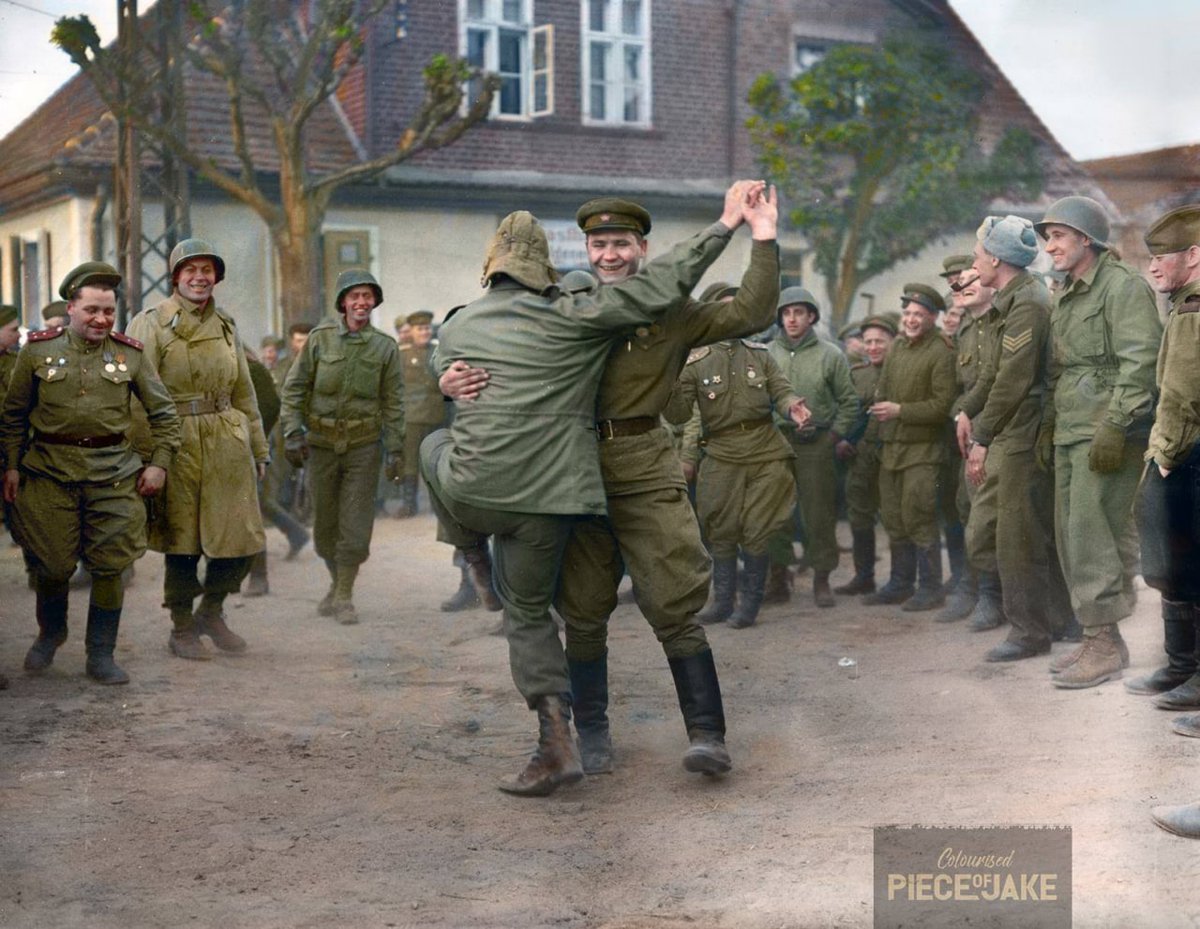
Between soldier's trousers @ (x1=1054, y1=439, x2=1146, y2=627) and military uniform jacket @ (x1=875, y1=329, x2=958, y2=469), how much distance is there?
7.95ft

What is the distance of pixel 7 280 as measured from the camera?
20453mm

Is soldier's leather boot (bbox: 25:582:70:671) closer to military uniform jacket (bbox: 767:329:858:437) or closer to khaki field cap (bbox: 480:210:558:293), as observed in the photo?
khaki field cap (bbox: 480:210:558:293)

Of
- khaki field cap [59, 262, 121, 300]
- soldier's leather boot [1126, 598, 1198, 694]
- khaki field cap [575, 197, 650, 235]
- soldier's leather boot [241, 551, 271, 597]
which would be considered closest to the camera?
khaki field cap [575, 197, 650, 235]

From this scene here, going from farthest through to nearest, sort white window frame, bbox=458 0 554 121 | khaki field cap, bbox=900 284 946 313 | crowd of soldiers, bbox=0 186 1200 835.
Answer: white window frame, bbox=458 0 554 121 < khaki field cap, bbox=900 284 946 313 < crowd of soldiers, bbox=0 186 1200 835

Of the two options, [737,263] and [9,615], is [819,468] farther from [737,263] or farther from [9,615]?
[737,263]

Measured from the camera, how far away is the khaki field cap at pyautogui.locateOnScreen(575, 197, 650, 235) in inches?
234

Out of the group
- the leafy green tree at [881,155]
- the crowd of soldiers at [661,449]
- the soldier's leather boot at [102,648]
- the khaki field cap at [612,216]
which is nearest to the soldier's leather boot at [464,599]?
the crowd of soldiers at [661,449]

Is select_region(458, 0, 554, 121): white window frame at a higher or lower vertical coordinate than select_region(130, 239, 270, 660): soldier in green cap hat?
higher

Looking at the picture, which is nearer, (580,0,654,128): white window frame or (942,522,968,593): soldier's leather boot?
(942,522,968,593): soldier's leather boot

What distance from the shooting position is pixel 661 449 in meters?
5.96

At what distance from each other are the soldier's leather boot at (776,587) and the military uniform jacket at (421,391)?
5157 mm

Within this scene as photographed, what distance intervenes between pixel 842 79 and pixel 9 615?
13.7m

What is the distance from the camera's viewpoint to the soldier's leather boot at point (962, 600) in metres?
9.34

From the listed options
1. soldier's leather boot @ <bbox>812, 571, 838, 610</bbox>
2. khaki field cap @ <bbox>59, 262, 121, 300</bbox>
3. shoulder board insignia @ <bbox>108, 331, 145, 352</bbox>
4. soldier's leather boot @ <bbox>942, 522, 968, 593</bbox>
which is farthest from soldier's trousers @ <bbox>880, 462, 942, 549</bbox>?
khaki field cap @ <bbox>59, 262, 121, 300</bbox>
